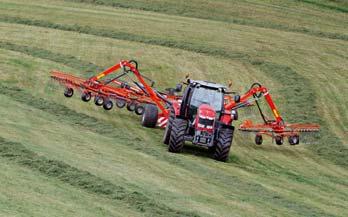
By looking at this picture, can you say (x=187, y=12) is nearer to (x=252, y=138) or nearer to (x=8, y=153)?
(x=252, y=138)

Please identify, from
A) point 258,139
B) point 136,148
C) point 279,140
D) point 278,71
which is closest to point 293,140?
point 279,140

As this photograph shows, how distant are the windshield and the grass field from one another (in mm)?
1365

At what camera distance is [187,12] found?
141 ft

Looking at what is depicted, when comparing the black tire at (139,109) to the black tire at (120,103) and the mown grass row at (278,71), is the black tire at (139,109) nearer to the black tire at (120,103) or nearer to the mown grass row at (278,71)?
the black tire at (120,103)

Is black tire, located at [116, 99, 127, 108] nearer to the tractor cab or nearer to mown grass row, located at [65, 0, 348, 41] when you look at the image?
the tractor cab

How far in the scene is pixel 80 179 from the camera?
643 inches

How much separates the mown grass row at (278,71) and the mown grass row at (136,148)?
4777mm

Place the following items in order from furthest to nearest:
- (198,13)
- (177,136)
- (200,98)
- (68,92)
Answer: (198,13), (68,92), (200,98), (177,136)

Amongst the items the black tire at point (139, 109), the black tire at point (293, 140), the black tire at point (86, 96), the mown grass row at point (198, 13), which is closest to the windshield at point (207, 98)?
the black tire at point (139, 109)

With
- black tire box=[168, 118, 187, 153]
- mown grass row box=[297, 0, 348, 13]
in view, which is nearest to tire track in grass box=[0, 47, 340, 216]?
black tire box=[168, 118, 187, 153]

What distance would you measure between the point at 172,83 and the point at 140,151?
1074 cm

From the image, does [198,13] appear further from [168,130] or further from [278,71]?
[168,130]

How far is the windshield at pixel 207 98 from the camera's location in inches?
927

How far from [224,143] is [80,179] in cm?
673
